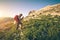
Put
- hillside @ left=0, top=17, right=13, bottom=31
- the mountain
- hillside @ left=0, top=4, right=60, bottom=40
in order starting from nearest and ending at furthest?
hillside @ left=0, top=4, right=60, bottom=40 < hillside @ left=0, top=17, right=13, bottom=31 < the mountain

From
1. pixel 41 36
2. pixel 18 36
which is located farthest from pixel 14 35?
pixel 41 36

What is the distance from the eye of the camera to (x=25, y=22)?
9258mm

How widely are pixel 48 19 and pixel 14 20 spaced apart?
116 centimetres

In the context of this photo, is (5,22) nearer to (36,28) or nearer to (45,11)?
(36,28)

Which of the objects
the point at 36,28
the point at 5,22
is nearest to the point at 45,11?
the point at 36,28

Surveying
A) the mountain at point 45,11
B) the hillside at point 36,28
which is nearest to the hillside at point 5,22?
the hillside at point 36,28

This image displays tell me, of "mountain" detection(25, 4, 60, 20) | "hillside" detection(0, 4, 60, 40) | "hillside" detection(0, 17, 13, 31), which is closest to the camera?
"hillside" detection(0, 4, 60, 40)

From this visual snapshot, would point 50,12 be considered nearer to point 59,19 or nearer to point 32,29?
point 59,19

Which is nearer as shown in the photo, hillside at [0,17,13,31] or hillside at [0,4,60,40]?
hillside at [0,4,60,40]

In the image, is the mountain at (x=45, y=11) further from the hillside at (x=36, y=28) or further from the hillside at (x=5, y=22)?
the hillside at (x=5, y=22)

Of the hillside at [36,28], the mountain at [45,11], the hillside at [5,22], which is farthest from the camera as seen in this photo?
the mountain at [45,11]

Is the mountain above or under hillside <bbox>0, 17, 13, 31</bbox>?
above

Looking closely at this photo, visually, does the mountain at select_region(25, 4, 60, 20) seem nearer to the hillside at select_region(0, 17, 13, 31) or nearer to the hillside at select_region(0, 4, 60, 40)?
the hillside at select_region(0, 4, 60, 40)

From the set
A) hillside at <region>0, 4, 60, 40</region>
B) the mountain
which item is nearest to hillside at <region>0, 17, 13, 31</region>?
hillside at <region>0, 4, 60, 40</region>
